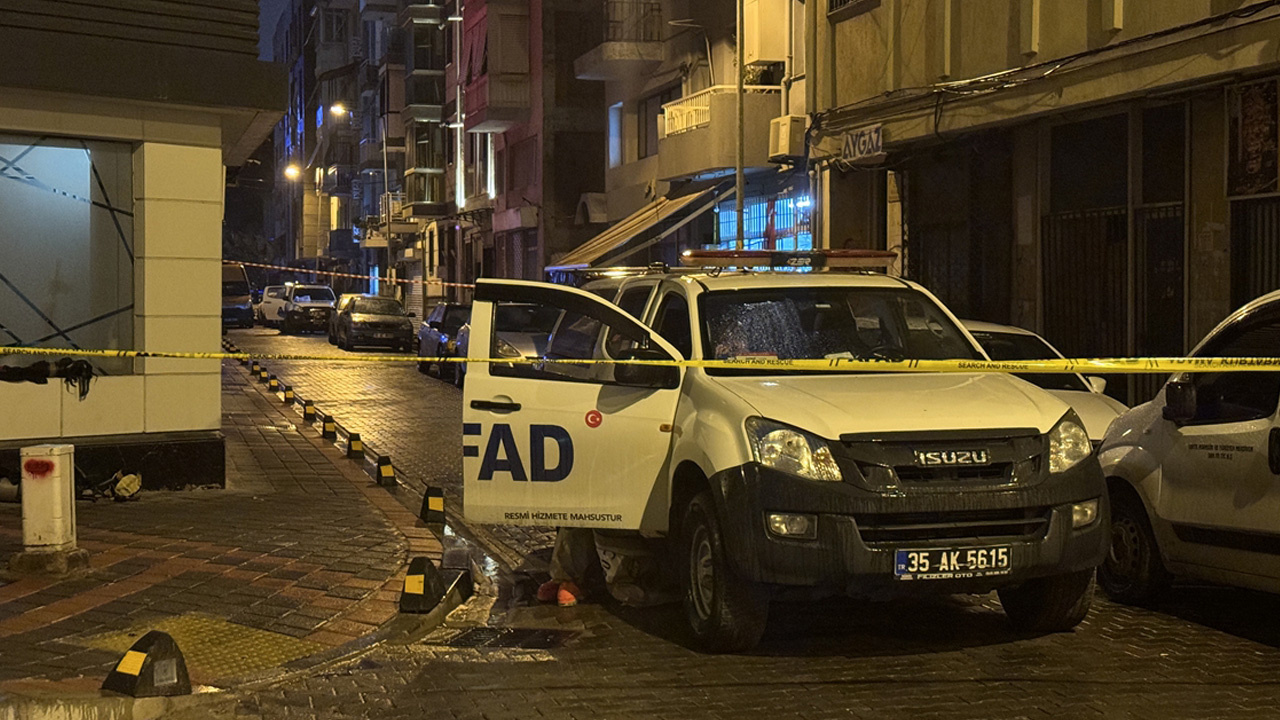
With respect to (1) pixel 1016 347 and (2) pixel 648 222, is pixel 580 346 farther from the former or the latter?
(2) pixel 648 222

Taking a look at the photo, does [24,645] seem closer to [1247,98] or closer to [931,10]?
[1247,98]

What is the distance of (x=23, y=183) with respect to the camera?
465 inches

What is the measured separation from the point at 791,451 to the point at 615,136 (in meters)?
29.8

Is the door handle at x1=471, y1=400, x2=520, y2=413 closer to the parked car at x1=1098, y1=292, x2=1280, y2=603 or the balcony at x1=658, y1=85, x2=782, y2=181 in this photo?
the parked car at x1=1098, y1=292, x2=1280, y2=603

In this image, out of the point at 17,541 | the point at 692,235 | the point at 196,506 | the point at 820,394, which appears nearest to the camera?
the point at 820,394

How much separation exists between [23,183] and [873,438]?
802 centimetres

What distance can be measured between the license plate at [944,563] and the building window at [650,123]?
26.5m

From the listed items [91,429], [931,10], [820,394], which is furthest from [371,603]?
[931,10]

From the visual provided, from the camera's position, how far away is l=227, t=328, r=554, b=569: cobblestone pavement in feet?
35.0

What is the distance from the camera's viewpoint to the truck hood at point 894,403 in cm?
668

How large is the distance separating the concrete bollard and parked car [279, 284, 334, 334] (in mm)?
38412

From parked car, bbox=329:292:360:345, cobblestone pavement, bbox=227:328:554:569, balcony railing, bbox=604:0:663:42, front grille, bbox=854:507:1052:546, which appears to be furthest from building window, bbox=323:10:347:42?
front grille, bbox=854:507:1052:546

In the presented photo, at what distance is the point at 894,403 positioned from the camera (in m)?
6.89

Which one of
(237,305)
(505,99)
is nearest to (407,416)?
(505,99)
